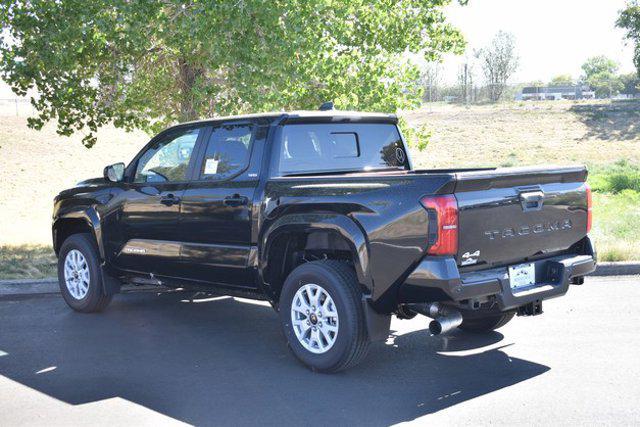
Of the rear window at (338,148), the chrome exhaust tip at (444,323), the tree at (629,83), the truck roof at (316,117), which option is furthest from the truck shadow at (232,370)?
the tree at (629,83)

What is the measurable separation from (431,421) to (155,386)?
6.55 ft

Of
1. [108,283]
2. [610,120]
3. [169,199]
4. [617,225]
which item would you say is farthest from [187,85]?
[610,120]

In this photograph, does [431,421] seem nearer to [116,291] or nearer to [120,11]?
[116,291]

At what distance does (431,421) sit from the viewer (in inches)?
198

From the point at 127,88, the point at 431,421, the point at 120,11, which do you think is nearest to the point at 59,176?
the point at 127,88

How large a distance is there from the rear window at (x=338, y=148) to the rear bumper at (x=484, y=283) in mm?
1646

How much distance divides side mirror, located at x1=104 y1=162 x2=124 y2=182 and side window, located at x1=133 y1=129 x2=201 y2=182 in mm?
164

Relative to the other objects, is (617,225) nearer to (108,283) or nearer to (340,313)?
(108,283)

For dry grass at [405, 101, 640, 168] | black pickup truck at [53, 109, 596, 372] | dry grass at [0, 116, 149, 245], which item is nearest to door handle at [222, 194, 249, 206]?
black pickup truck at [53, 109, 596, 372]

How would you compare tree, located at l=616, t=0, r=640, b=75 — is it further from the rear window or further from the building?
the rear window

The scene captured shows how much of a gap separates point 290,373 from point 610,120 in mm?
46649

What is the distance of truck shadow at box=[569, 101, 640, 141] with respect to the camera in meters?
45.0

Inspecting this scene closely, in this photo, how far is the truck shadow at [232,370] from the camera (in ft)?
17.4

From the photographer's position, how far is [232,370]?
20.4ft
